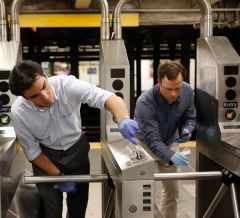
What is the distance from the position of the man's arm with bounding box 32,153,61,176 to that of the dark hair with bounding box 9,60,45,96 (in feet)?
1.28

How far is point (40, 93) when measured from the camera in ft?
6.02

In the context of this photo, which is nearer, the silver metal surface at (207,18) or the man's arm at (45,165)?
the man's arm at (45,165)

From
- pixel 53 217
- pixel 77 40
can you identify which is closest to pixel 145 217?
pixel 53 217

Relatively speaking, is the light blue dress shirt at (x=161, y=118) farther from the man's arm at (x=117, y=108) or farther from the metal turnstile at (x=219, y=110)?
the man's arm at (x=117, y=108)

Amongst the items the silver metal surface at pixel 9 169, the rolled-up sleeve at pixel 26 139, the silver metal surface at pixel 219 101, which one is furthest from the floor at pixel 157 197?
the rolled-up sleeve at pixel 26 139

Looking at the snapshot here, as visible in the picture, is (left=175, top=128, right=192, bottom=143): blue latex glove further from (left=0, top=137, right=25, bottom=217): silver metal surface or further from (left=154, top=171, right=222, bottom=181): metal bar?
(left=0, top=137, right=25, bottom=217): silver metal surface

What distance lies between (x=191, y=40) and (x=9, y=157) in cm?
468

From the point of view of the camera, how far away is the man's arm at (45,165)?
2.04 metres

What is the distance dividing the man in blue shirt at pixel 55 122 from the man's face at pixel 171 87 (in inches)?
22.7

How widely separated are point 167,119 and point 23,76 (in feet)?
3.57

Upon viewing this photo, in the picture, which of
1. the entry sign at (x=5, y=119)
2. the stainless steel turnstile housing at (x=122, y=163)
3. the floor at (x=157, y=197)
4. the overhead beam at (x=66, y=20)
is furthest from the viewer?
the overhead beam at (x=66, y=20)

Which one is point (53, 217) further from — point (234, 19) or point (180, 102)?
point (234, 19)

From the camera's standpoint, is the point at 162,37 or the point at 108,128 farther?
the point at 162,37

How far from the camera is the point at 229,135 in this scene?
7.34ft
